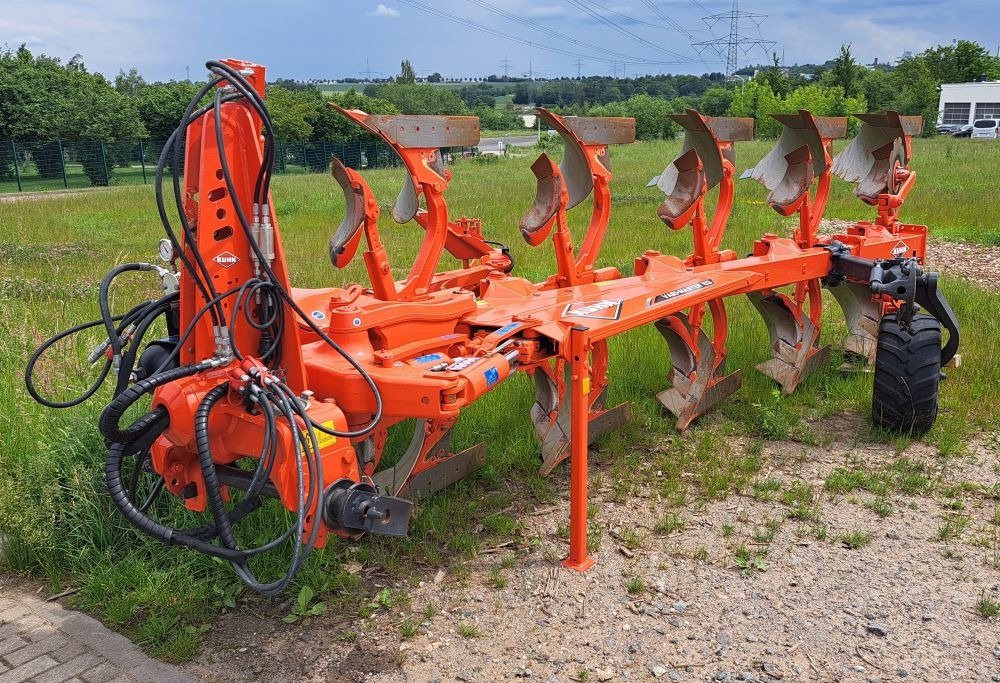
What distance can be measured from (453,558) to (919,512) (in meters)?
2.56

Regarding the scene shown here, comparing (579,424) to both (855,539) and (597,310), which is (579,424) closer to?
(597,310)

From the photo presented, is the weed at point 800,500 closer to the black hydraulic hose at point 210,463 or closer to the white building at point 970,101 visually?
the black hydraulic hose at point 210,463

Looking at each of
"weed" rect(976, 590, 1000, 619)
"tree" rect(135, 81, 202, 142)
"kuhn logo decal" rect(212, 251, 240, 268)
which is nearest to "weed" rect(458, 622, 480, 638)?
"kuhn logo decal" rect(212, 251, 240, 268)

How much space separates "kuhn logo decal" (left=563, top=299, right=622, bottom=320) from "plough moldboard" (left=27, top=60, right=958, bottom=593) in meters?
0.02

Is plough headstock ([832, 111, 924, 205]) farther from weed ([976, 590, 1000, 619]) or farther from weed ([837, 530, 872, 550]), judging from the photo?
weed ([976, 590, 1000, 619])

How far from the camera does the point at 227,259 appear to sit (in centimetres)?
308

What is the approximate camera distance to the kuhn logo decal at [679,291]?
4562 millimetres

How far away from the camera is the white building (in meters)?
77.1

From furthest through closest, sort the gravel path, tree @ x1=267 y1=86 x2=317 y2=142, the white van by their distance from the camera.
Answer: the white van → tree @ x1=267 y1=86 x2=317 y2=142 → the gravel path

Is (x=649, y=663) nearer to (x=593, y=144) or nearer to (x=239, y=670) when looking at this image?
(x=239, y=670)

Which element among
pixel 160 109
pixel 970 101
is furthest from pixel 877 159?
pixel 970 101

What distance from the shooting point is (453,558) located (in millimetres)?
4148

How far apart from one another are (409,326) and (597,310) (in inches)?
38.7

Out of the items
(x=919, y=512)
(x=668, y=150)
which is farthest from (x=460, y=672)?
(x=668, y=150)
